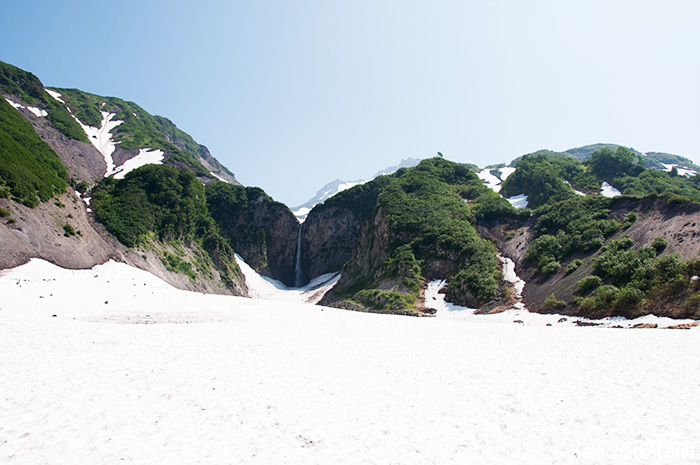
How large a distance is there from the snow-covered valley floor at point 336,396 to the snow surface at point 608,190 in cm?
7382

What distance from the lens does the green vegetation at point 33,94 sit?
80375mm

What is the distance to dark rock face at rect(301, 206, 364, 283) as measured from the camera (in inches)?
3524

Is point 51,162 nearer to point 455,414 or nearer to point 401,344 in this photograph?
point 401,344

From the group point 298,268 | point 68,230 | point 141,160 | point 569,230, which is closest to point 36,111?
point 141,160

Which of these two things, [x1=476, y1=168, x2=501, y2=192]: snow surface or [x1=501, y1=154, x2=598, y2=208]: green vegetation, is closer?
[x1=501, y1=154, x2=598, y2=208]: green vegetation

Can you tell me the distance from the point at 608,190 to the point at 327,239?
67190 millimetres

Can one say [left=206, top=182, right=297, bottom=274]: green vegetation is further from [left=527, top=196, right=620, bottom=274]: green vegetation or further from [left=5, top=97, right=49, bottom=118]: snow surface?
[left=527, top=196, right=620, bottom=274]: green vegetation

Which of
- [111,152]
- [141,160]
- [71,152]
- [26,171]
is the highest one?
[111,152]

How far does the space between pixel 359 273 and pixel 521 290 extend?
29.5 metres

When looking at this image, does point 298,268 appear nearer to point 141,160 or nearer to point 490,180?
→ point 141,160

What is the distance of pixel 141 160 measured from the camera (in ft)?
309

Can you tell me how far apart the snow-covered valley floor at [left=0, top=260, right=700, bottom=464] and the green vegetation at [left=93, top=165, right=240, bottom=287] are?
34.4 meters

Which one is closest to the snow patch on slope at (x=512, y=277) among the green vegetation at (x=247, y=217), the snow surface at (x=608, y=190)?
the snow surface at (x=608, y=190)

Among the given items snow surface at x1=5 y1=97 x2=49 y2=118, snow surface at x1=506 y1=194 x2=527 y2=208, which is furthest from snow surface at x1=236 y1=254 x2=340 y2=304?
snow surface at x1=5 y1=97 x2=49 y2=118
